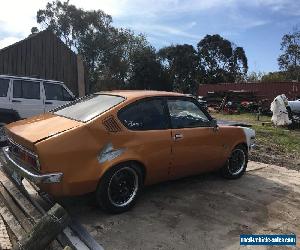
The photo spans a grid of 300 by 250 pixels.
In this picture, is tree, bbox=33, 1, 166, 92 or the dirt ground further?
tree, bbox=33, 1, 166, 92

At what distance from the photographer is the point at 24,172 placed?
4.65m

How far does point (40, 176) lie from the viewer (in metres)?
4.37

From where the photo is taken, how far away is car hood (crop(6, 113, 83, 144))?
→ 4699 mm

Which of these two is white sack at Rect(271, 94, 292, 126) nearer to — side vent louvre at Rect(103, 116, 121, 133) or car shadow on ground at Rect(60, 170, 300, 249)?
car shadow on ground at Rect(60, 170, 300, 249)

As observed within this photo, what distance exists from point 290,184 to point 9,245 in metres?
4.86

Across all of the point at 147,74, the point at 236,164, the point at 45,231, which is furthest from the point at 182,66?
the point at 45,231

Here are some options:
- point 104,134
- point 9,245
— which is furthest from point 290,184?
point 9,245

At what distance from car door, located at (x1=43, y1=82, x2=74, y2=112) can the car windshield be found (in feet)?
16.2

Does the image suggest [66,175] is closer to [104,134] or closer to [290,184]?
[104,134]

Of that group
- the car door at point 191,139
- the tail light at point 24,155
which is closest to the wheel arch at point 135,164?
the car door at point 191,139

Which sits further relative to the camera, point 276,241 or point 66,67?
point 66,67

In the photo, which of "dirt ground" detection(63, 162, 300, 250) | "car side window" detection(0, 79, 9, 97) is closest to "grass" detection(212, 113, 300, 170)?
"dirt ground" detection(63, 162, 300, 250)

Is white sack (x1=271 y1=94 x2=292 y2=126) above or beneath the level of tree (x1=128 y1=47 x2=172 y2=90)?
beneath

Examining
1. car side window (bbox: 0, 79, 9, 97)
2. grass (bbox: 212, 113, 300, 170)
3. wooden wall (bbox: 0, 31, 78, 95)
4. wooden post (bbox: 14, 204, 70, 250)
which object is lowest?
grass (bbox: 212, 113, 300, 170)
